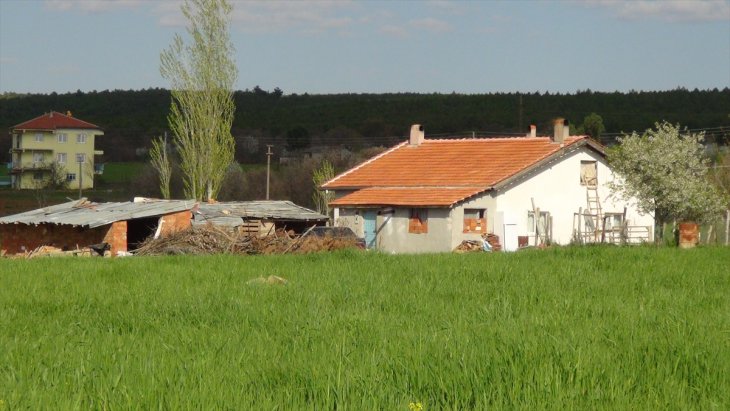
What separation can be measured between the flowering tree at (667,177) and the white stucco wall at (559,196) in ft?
6.16

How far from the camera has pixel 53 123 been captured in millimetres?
102000

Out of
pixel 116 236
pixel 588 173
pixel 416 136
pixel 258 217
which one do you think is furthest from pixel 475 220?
pixel 116 236

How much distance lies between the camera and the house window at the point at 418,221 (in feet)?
140

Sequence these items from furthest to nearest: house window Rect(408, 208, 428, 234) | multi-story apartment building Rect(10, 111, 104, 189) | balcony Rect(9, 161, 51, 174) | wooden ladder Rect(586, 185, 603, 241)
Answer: multi-story apartment building Rect(10, 111, 104, 189) < balcony Rect(9, 161, 51, 174) < wooden ladder Rect(586, 185, 603, 241) < house window Rect(408, 208, 428, 234)

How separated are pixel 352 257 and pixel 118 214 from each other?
63.4ft

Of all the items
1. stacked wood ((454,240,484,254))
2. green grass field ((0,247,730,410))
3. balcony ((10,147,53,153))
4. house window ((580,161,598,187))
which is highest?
balcony ((10,147,53,153))

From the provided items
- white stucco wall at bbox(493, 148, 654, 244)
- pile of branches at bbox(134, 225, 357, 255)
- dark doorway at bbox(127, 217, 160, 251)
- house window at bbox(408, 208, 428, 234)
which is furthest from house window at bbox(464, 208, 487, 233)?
dark doorway at bbox(127, 217, 160, 251)

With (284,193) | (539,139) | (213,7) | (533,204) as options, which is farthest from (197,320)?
(284,193)

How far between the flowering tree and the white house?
5.64 feet

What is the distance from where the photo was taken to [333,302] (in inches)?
517

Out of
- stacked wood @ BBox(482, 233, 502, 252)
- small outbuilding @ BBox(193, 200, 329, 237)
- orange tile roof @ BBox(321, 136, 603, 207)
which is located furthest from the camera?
orange tile roof @ BBox(321, 136, 603, 207)

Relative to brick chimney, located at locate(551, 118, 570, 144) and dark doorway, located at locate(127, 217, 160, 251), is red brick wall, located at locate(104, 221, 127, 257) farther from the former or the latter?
brick chimney, located at locate(551, 118, 570, 144)

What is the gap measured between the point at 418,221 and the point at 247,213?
7.18 meters

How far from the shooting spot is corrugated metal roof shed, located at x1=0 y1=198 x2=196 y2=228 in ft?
124
